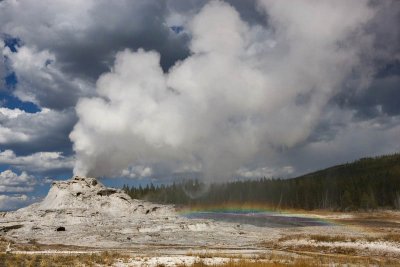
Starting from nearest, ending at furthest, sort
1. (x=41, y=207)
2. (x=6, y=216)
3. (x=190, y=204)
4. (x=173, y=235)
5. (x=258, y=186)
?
(x=173, y=235), (x=6, y=216), (x=41, y=207), (x=190, y=204), (x=258, y=186)

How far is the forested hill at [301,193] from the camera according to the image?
12794cm

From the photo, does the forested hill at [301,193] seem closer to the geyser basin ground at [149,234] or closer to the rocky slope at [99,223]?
the geyser basin ground at [149,234]

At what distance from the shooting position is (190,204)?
168250mm

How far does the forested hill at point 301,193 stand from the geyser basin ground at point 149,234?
2258 inches

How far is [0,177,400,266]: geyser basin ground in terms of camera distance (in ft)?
129

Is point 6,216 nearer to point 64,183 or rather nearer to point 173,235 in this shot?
point 64,183

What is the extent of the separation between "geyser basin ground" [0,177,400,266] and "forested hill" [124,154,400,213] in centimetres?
5735

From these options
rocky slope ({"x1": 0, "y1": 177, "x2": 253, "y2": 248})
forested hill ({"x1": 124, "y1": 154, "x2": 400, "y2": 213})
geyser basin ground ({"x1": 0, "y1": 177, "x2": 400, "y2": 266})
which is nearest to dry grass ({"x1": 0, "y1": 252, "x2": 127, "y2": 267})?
geyser basin ground ({"x1": 0, "y1": 177, "x2": 400, "y2": 266})

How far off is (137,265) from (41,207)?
67463 mm

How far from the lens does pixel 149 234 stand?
193 feet

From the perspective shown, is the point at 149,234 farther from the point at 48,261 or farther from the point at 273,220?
the point at 273,220

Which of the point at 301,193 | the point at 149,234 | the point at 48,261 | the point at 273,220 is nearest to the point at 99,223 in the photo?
the point at 149,234

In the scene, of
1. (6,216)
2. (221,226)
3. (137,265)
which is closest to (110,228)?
(221,226)

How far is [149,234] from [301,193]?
333 ft
